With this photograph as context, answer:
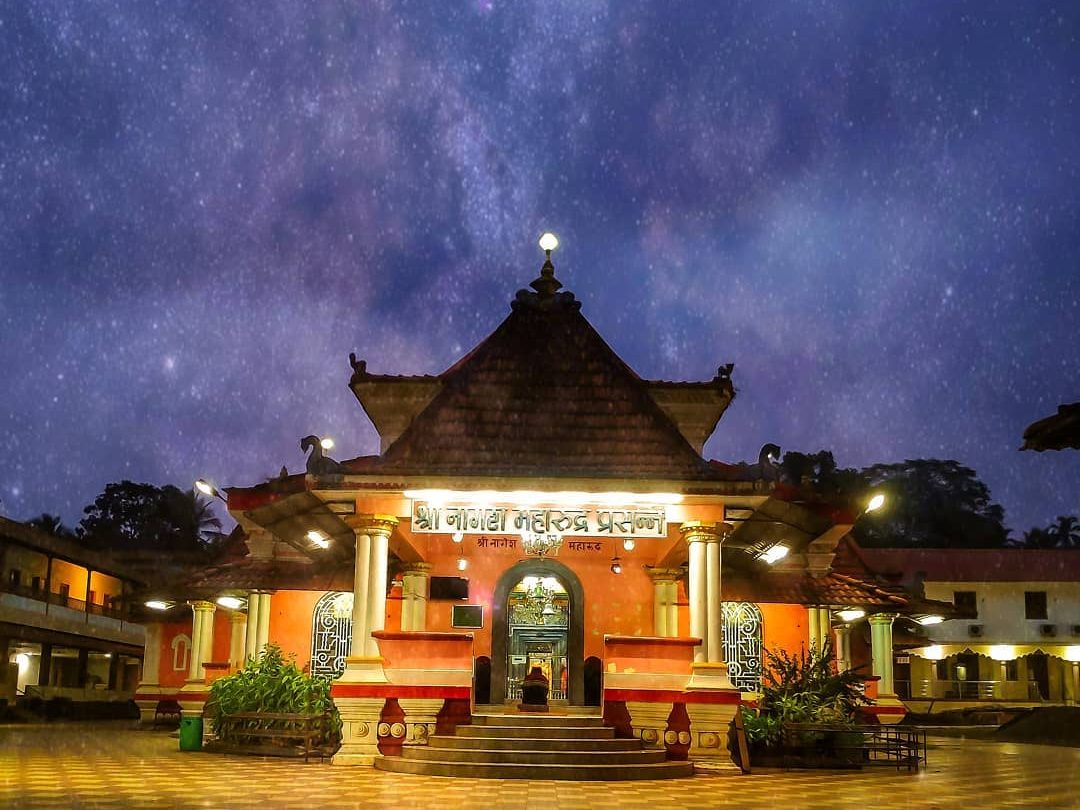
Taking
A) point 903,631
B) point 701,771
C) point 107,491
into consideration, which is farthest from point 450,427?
point 107,491

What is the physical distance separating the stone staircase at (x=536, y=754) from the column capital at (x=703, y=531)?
8.34ft

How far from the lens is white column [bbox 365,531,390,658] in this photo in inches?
527

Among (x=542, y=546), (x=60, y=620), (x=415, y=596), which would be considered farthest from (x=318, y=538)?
(x=60, y=620)

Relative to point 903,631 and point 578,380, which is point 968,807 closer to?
point 578,380

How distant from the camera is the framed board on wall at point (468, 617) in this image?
16625mm

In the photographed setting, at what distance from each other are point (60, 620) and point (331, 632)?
22736 millimetres

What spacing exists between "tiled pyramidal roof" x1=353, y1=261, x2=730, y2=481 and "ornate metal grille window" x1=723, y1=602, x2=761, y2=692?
170 inches

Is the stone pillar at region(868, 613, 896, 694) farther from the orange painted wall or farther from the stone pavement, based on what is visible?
the stone pavement

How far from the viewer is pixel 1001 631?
41.8 meters

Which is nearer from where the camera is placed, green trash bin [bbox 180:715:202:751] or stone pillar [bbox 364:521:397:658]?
stone pillar [bbox 364:521:397:658]

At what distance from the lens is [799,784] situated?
37.8 feet

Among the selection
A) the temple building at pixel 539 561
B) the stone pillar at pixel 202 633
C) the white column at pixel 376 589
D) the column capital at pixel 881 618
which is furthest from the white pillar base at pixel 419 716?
the column capital at pixel 881 618

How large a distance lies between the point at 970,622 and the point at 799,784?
3379 centimetres

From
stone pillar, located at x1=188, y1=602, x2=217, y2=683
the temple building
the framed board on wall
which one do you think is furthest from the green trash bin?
the framed board on wall
